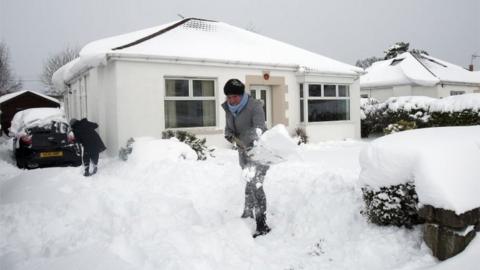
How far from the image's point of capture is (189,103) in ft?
38.3

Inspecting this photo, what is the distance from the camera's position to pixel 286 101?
531 inches

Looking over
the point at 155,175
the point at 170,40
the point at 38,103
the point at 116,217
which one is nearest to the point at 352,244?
the point at 116,217

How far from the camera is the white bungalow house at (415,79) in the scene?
78.4ft

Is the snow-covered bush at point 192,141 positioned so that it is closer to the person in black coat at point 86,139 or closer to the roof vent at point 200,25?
the person in black coat at point 86,139

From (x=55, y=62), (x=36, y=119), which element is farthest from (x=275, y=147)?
(x=55, y=62)

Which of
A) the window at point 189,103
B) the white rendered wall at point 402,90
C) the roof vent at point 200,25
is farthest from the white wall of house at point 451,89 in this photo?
the window at point 189,103

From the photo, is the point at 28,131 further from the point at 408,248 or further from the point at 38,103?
the point at 38,103

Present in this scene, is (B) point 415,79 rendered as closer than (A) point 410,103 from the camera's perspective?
No

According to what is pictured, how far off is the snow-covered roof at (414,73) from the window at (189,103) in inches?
654

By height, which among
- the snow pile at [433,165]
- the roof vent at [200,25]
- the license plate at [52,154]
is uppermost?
the roof vent at [200,25]

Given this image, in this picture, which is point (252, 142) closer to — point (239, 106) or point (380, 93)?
point (239, 106)

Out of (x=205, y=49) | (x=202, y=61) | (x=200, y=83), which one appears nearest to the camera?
(x=202, y=61)

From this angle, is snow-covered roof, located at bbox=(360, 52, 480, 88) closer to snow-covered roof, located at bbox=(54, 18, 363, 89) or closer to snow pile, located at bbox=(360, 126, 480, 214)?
snow-covered roof, located at bbox=(54, 18, 363, 89)

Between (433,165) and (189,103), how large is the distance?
8.98 m
